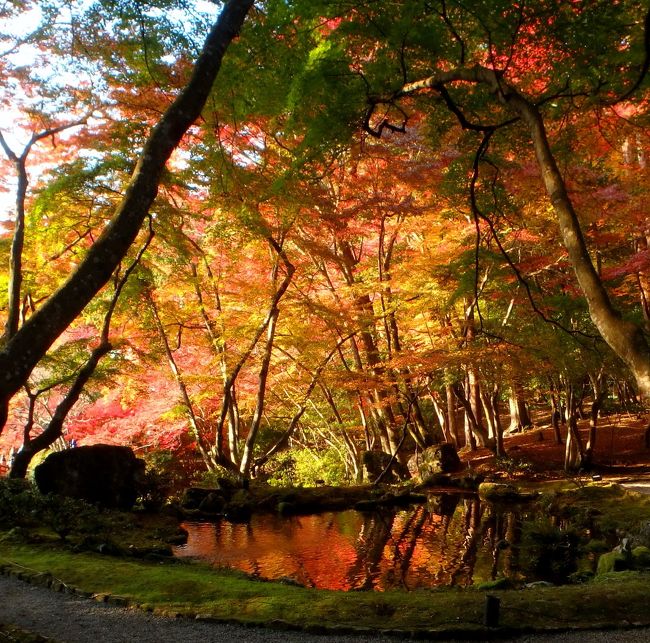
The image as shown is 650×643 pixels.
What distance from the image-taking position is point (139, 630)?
387 cm

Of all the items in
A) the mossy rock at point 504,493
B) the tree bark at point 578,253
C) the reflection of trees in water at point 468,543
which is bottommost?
the reflection of trees in water at point 468,543

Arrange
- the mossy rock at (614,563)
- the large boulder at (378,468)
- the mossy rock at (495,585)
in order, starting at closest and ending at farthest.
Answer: the mossy rock at (495,585)
the mossy rock at (614,563)
the large boulder at (378,468)

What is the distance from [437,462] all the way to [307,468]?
176 inches

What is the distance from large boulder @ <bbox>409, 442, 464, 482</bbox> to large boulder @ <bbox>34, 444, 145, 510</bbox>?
7252 mm

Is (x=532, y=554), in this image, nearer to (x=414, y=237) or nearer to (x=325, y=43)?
(x=325, y=43)

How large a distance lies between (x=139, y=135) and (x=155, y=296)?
4.71 metres

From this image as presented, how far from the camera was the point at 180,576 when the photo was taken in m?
5.20

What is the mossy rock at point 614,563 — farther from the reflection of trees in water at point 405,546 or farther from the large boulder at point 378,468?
the large boulder at point 378,468

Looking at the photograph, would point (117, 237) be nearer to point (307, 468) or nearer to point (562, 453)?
point (307, 468)

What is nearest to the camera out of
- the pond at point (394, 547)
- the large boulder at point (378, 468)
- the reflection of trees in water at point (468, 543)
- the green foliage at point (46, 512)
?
the reflection of trees in water at point (468, 543)

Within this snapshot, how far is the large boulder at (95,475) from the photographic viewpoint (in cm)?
916

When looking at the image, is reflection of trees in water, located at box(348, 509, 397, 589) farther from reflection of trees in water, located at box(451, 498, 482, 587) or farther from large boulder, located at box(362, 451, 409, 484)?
large boulder, located at box(362, 451, 409, 484)

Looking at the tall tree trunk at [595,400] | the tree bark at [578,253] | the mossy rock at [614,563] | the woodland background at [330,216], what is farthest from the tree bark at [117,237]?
the tall tree trunk at [595,400]

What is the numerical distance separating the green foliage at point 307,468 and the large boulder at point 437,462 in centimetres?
234
